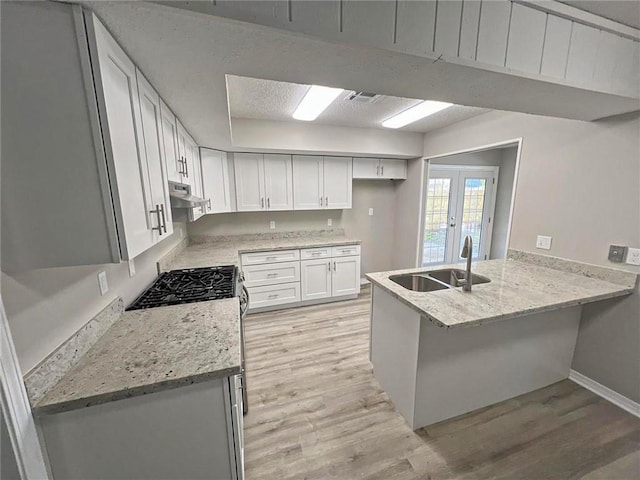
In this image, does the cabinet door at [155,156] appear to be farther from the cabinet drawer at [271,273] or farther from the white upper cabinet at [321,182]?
the white upper cabinet at [321,182]

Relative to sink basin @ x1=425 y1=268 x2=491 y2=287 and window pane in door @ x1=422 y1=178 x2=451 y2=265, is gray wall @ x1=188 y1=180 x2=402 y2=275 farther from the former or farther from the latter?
sink basin @ x1=425 y1=268 x2=491 y2=287

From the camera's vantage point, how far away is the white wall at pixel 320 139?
301cm

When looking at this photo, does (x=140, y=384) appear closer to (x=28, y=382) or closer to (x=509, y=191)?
(x=28, y=382)

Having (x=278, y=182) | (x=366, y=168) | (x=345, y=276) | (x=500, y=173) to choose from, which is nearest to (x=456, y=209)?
(x=500, y=173)

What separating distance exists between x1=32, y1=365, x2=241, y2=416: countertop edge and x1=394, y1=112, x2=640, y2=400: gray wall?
2770mm

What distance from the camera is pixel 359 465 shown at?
1.49 m

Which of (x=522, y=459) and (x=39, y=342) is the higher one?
(x=39, y=342)

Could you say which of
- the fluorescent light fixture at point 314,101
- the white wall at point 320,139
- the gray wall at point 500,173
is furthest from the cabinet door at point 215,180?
the gray wall at point 500,173

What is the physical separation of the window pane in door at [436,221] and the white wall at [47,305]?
4.55m

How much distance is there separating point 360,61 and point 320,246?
2.65m

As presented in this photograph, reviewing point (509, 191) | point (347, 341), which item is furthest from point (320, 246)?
point (509, 191)

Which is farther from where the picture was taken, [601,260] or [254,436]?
[601,260]

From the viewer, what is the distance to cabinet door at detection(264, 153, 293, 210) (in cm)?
344

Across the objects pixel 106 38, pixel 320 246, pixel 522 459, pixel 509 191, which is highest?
pixel 106 38
